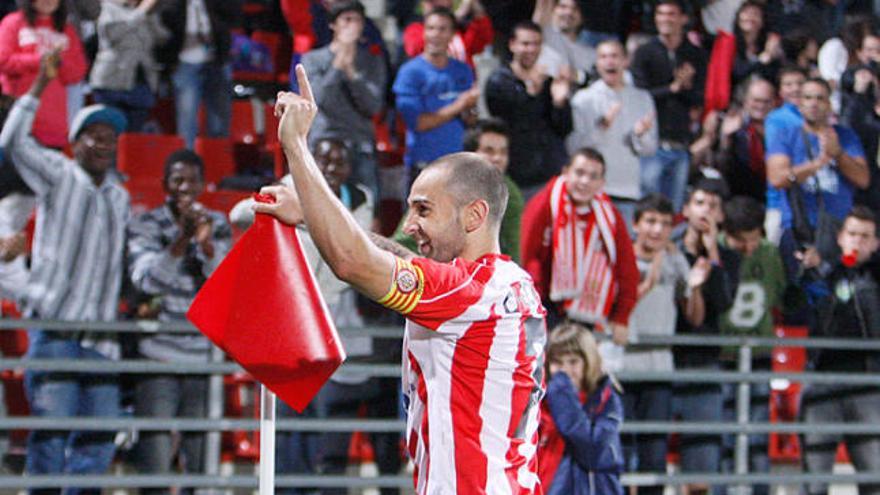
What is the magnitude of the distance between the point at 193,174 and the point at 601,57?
10.3ft

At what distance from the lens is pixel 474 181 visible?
458cm

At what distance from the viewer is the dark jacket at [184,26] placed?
1027 centimetres

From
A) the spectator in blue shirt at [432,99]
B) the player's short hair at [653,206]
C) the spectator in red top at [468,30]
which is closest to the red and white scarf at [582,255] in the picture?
the player's short hair at [653,206]

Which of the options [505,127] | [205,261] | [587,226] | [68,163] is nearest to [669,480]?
[587,226]

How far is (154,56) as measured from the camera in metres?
10.4

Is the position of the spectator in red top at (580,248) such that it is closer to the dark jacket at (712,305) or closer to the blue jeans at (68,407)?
the dark jacket at (712,305)

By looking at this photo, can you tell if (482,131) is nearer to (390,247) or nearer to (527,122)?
(527,122)

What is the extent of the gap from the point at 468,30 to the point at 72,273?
13.4 ft

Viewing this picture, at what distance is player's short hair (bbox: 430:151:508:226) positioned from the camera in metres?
4.56

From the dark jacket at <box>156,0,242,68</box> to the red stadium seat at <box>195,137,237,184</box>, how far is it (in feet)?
2.01

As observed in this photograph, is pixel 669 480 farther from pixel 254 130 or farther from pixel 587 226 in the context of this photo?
pixel 254 130

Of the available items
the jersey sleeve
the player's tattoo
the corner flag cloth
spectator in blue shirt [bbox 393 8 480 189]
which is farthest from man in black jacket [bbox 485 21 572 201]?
the corner flag cloth

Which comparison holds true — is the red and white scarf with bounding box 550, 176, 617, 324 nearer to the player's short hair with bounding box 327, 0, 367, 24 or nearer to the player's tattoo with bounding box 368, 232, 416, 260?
the player's short hair with bounding box 327, 0, 367, 24

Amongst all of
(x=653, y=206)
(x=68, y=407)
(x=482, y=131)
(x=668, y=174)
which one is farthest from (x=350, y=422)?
(x=668, y=174)
